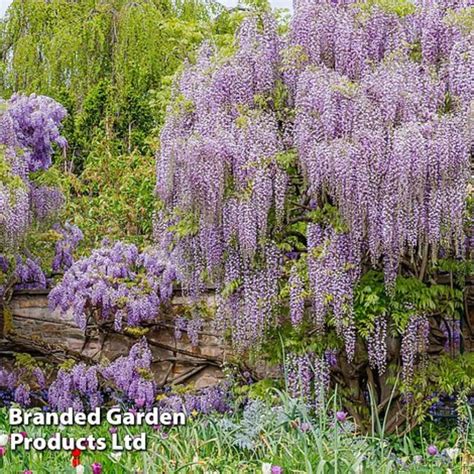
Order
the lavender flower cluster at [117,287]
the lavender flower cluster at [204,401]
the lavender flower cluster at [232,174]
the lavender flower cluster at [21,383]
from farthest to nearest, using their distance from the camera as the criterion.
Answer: the lavender flower cluster at [21,383] → the lavender flower cluster at [117,287] → the lavender flower cluster at [204,401] → the lavender flower cluster at [232,174]

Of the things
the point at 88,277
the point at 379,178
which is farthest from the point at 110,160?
the point at 379,178

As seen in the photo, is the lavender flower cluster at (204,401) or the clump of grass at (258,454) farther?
the lavender flower cluster at (204,401)

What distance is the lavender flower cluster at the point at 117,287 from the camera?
258 inches

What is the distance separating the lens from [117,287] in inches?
263

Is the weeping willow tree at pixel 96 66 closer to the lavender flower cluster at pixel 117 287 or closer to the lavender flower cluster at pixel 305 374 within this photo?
the lavender flower cluster at pixel 117 287

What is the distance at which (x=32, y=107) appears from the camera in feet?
23.4

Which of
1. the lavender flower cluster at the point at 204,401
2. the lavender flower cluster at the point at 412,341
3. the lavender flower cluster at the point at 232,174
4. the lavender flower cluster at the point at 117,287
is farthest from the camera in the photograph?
the lavender flower cluster at the point at 117,287

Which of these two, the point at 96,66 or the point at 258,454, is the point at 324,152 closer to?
the point at 258,454

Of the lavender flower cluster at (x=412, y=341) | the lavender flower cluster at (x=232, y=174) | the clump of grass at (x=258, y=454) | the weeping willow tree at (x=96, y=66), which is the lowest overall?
the clump of grass at (x=258, y=454)

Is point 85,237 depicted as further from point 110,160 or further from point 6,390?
point 6,390

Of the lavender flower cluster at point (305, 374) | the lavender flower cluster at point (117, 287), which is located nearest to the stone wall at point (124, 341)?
the lavender flower cluster at point (117, 287)

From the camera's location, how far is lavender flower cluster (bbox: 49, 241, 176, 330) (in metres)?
6.56

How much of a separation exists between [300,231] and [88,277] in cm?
218

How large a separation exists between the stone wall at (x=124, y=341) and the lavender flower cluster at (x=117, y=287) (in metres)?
0.21
